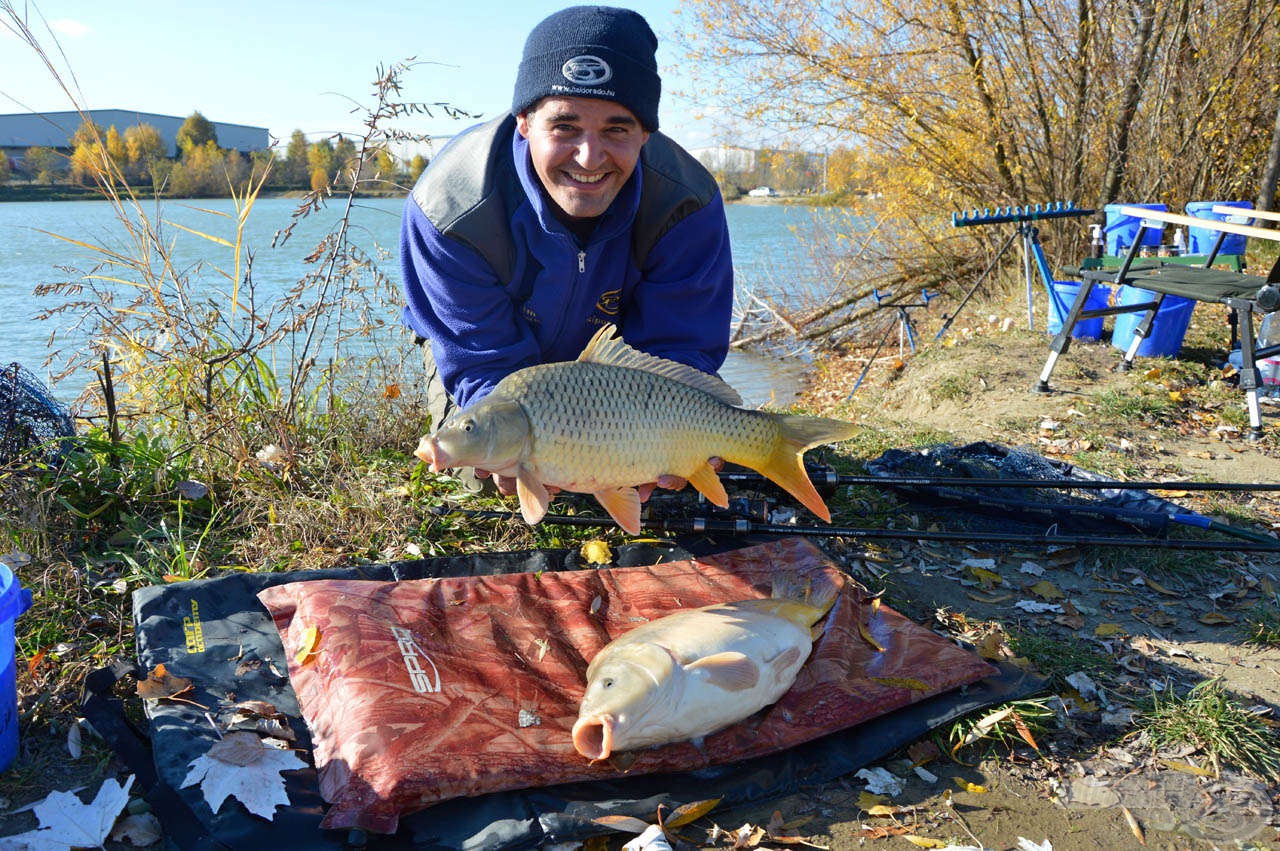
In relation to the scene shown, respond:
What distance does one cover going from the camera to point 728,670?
1775 millimetres

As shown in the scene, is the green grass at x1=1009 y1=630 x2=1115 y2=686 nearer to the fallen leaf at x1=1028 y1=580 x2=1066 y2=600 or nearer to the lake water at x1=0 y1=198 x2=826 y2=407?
the fallen leaf at x1=1028 y1=580 x2=1066 y2=600

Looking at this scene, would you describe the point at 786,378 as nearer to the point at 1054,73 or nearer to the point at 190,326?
the point at 1054,73

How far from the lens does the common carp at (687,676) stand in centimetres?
166

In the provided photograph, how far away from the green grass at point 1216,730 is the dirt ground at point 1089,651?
3cm

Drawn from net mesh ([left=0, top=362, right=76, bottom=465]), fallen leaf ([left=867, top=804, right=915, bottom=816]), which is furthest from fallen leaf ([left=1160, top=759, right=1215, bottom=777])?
net mesh ([left=0, top=362, right=76, bottom=465])

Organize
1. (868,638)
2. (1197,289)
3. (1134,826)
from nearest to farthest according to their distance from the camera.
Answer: (1134,826) < (868,638) < (1197,289)

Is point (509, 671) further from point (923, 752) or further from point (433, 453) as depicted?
point (923, 752)

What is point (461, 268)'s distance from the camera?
2467 millimetres

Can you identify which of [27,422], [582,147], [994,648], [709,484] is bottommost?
[994,648]

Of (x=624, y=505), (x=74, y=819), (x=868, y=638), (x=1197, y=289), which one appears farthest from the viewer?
(x=1197, y=289)

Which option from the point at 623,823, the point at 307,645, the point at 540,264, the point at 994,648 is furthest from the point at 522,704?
the point at 540,264

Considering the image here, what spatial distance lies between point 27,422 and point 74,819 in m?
1.60

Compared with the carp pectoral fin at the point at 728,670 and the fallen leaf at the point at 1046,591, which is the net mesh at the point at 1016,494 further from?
the carp pectoral fin at the point at 728,670

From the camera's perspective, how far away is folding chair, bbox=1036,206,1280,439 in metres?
4.01
